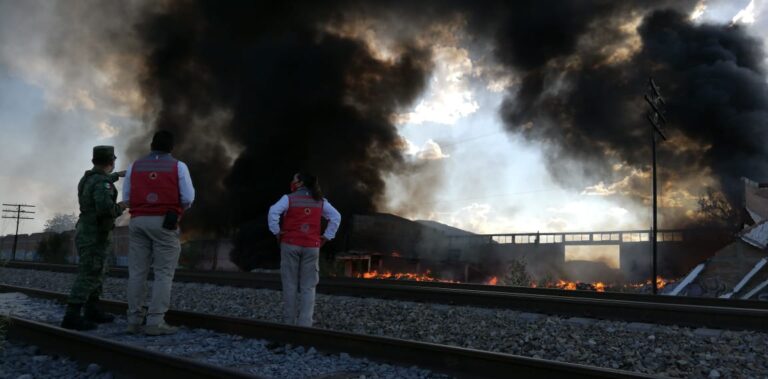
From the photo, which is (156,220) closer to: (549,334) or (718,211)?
(549,334)

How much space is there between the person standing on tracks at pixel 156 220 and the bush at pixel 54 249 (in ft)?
137

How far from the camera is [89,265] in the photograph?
5.72 m

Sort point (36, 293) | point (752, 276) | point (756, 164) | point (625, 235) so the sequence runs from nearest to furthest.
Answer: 1. point (36, 293)
2. point (752, 276)
3. point (756, 164)
4. point (625, 235)

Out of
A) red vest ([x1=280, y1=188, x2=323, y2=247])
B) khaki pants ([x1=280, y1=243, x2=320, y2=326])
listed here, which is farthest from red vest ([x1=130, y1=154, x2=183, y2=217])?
khaki pants ([x1=280, y1=243, x2=320, y2=326])

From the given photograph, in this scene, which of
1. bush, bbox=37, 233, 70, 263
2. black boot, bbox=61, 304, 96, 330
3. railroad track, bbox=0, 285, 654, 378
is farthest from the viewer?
bush, bbox=37, 233, 70, 263

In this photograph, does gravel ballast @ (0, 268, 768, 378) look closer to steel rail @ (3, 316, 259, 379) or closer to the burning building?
steel rail @ (3, 316, 259, 379)

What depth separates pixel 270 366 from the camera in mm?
4043

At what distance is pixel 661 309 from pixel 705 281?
47.5 ft

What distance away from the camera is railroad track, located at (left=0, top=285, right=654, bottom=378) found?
3262 mm

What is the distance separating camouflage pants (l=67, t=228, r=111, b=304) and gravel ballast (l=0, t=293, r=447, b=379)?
46 centimetres

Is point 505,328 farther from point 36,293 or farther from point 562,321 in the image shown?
point 36,293

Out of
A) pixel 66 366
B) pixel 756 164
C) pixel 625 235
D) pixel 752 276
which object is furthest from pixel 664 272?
pixel 66 366

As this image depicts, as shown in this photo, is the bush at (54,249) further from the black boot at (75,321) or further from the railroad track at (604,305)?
the black boot at (75,321)

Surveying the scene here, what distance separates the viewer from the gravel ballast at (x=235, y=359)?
3.80m
